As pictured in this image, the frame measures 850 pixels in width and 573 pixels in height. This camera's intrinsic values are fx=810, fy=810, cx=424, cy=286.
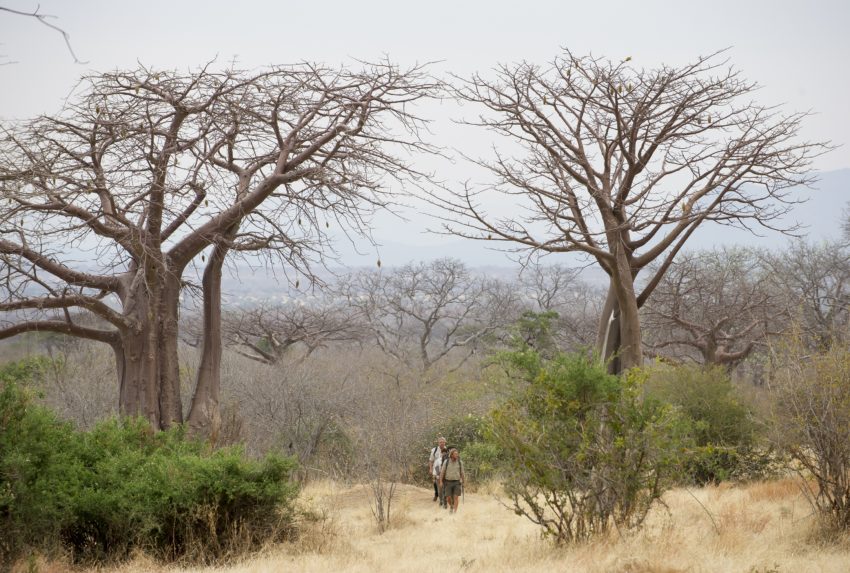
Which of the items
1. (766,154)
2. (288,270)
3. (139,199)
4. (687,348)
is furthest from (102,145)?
(687,348)

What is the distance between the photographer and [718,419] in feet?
52.8

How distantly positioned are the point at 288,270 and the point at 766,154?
846 centimetres

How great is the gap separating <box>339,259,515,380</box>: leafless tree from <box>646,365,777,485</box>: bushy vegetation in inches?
1001

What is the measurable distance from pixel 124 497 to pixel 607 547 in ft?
16.6

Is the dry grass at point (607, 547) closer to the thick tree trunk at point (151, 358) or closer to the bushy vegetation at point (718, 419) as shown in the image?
the bushy vegetation at point (718, 419)

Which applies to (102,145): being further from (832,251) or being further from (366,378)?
(832,251)

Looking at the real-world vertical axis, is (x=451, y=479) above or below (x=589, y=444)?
below

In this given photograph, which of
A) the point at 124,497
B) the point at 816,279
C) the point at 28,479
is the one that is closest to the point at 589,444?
the point at 124,497

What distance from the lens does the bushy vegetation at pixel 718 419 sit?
15.4 m

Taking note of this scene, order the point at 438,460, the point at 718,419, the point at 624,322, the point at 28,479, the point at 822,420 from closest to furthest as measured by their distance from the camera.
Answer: the point at 28,479 < the point at 822,420 < the point at 624,322 < the point at 438,460 < the point at 718,419

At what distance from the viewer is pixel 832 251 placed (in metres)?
38.3

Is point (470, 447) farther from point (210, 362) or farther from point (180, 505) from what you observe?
point (180, 505)

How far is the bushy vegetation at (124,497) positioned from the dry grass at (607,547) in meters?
0.52

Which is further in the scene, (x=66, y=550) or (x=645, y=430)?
(x=66, y=550)
